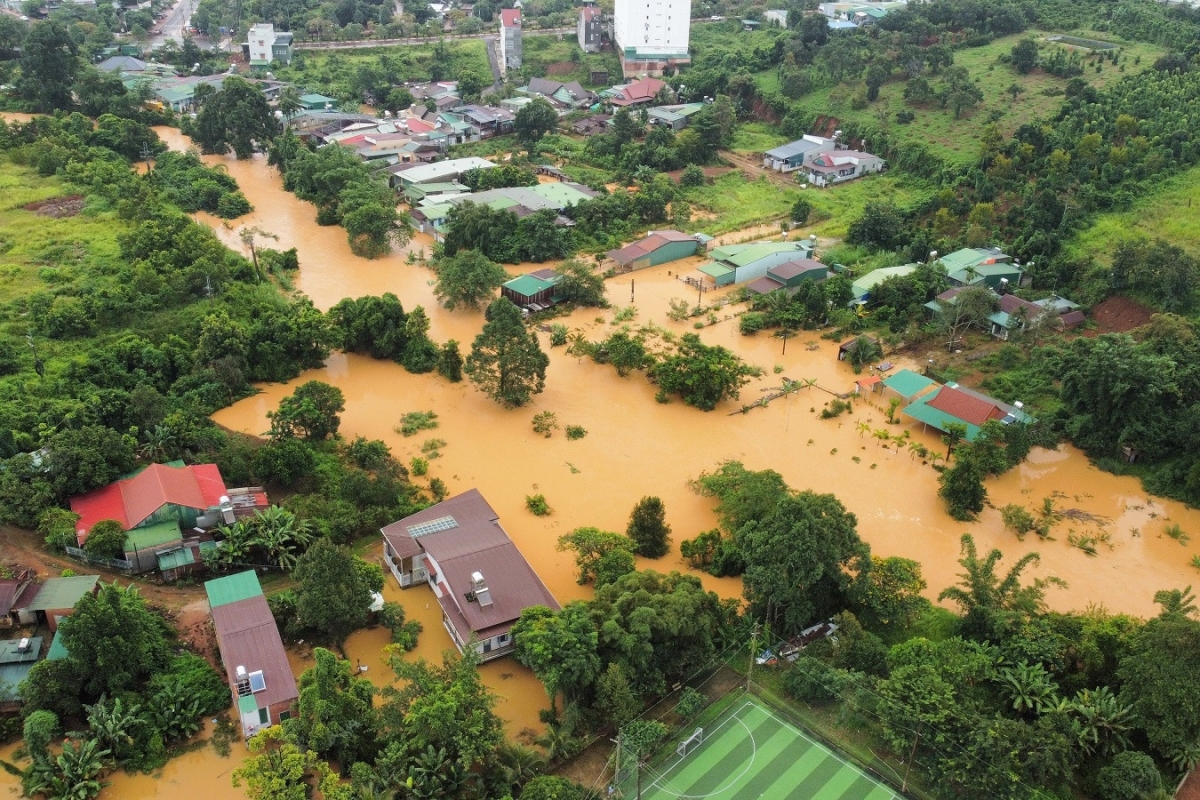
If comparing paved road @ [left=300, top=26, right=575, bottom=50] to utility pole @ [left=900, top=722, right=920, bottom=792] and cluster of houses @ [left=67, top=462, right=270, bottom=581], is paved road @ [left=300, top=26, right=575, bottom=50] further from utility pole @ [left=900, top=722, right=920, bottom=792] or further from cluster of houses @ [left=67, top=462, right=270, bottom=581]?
utility pole @ [left=900, top=722, right=920, bottom=792]

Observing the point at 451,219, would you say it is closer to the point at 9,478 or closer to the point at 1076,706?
the point at 9,478

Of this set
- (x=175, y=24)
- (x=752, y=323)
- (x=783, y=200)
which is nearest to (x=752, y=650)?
(x=752, y=323)

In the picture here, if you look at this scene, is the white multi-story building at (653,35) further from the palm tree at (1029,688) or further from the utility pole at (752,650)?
the palm tree at (1029,688)

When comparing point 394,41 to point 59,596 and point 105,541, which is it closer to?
point 105,541

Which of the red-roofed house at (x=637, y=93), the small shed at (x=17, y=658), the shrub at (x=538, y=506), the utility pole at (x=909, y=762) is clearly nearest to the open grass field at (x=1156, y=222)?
the shrub at (x=538, y=506)

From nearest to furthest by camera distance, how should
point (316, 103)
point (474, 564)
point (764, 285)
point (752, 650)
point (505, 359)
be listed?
point (752, 650) → point (474, 564) → point (505, 359) → point (764, 285) → point (316, 103)

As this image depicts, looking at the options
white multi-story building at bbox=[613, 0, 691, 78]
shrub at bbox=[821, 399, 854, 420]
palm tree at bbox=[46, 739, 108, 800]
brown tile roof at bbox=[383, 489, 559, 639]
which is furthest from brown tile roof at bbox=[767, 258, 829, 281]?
white multi-story building at bbox=[613, 0, 691, 78]
